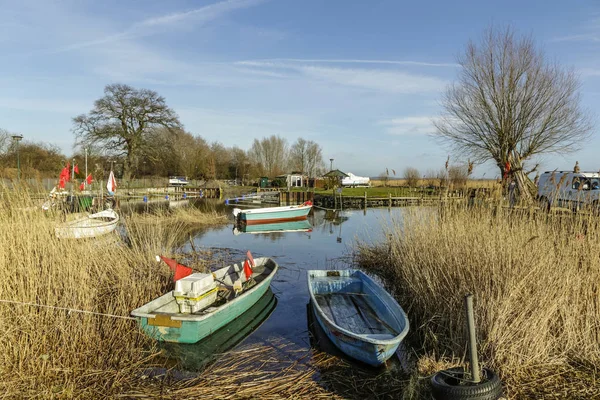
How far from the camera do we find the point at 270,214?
75.5 feet

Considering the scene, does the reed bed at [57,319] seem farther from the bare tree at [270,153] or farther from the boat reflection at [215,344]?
the bare tree at [270,153]

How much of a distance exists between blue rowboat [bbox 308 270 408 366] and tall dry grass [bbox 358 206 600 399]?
476 mm

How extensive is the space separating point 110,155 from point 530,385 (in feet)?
130

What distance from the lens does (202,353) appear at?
19.0ft

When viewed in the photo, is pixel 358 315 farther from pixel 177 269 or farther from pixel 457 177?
pixel 457 177

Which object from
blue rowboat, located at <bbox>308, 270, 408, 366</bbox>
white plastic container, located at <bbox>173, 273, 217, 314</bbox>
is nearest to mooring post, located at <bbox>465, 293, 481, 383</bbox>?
blue rowboat, located at <bbox>308, 270, 408, 366</bbox>

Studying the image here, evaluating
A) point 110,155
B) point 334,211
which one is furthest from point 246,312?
point 110,155

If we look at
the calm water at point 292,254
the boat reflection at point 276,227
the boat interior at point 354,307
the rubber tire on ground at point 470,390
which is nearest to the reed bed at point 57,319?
the calm water at point 292,254

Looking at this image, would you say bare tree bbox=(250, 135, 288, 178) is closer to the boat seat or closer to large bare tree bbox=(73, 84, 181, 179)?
large bare tree bbox=(73, 84, 181, 179)

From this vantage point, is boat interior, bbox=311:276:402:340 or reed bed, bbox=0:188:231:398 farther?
boat interior, bbox=311:276:402:340

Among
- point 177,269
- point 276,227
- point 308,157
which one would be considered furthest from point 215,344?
point 308,157

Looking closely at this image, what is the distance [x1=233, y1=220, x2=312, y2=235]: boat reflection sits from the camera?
20.4m

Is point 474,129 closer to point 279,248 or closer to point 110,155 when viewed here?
point 279,248

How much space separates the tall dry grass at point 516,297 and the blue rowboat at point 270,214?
15484 mm
